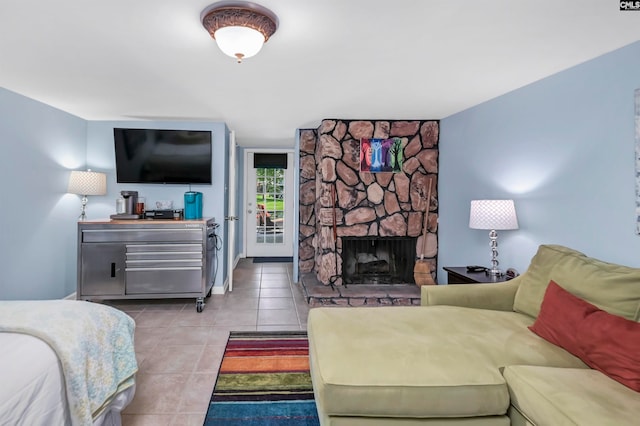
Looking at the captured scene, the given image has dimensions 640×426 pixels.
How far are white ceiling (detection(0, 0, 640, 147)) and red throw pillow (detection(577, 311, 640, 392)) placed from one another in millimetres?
1485

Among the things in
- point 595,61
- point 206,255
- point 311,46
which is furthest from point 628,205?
point 206,255

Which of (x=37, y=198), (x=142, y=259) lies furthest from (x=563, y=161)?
(x=37, y=198)

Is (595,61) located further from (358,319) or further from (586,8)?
(358,319)

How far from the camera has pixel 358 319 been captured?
6.38 feet

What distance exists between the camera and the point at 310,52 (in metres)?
2.13

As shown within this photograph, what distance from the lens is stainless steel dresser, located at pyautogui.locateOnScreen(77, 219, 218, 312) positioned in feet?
11.4

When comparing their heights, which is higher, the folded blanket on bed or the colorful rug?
the folded blanket on bed

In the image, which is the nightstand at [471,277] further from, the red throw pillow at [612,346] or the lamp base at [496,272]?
the red throw pillow at [612,346]

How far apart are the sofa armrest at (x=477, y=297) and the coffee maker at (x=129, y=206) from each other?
3202 mm

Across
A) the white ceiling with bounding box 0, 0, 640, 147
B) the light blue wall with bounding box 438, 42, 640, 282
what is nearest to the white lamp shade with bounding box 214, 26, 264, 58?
the white ceiling with bounding box 0, 0, 640, 147

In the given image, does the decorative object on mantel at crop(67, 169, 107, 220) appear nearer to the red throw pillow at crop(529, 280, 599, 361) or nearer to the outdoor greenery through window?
the outdoor greenery through window

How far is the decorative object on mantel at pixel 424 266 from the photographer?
13.0 ft

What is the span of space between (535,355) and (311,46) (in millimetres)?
2052

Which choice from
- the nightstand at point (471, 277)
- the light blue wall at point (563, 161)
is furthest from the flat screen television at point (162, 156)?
the light blue wall at point (563, 161)
